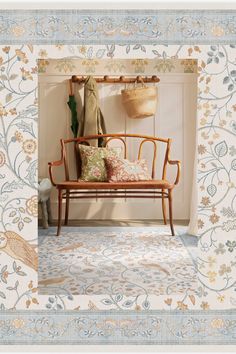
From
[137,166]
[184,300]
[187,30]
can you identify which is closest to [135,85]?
[137,166]

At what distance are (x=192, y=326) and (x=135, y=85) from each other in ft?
12.4

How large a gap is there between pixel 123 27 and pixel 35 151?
707 mm

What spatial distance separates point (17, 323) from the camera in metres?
2.15

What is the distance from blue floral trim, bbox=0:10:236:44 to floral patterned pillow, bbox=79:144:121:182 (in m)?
2.99

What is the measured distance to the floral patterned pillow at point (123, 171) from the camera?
4.89 metres

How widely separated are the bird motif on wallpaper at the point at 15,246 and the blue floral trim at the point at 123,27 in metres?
0.90

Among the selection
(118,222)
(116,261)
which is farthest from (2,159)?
(118,222)

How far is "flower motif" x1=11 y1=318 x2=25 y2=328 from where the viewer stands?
215cm

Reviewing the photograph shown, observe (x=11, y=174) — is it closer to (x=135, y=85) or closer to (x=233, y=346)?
(x=233, y=346)

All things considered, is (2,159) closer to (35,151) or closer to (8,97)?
(35,151)

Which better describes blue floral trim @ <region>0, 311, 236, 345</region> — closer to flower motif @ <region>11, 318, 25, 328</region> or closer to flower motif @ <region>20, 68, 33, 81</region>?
flower motif @ <region>11, 318, 25, 328</region>

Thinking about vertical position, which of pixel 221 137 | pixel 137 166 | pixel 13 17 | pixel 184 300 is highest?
pixel 13 17

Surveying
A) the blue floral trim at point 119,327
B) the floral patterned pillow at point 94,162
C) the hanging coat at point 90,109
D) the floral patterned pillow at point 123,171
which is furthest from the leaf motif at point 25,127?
the hanging coat at point 90,109

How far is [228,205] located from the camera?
2.12 metres
